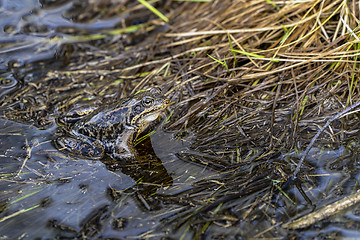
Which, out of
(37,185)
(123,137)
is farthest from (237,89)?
(37,185)

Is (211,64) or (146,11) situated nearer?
(211,64)

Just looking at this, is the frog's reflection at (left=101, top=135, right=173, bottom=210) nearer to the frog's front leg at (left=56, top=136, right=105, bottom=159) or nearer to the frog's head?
the frog's front leg at (left=56, top=136, right=105, bottom=159)

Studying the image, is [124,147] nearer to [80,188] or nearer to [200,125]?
[80,188]

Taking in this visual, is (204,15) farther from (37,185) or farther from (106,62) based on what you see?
(37,185)

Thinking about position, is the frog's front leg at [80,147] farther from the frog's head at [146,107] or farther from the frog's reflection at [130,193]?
the frog's head at [146,107]

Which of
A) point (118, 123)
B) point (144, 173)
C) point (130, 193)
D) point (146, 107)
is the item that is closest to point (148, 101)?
point (146, 107)

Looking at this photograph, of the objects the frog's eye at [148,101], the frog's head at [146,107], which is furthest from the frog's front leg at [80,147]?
the frog's eye at [148,101]

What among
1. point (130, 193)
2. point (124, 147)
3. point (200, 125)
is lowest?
point (130, 193)
